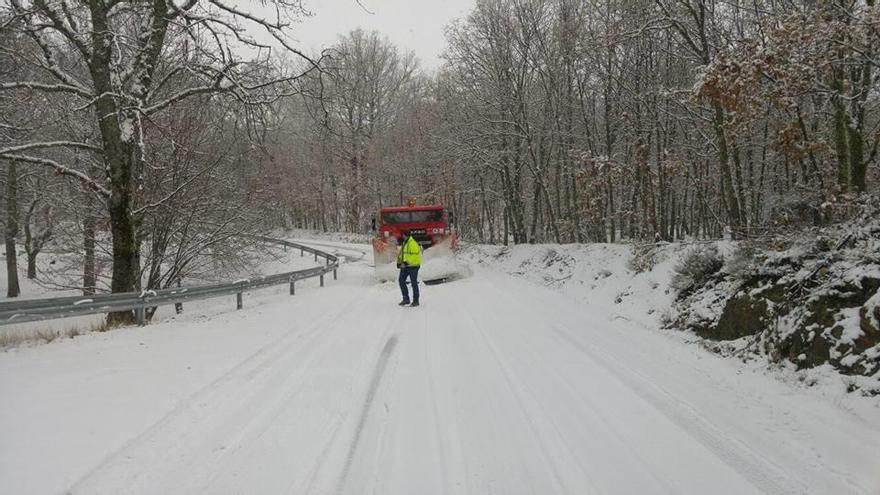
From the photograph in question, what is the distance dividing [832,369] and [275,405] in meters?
5.84

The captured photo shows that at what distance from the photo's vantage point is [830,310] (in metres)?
5.31

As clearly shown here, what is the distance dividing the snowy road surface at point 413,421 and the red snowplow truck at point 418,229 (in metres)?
9.70

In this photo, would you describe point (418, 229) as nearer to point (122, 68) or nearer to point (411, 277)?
point (411, 277)

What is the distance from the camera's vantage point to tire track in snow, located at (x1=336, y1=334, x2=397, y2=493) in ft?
11.6

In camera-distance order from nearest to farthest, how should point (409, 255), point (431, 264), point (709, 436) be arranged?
point (709, 436) → point (409, 255) → point (431, 264)

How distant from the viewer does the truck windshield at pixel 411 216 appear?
1912 centimetres

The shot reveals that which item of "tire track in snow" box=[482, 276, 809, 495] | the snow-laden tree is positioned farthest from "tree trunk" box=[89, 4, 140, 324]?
"tire track in snow" box=[482, 276, 809, 495]

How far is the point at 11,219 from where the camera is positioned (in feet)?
60.5

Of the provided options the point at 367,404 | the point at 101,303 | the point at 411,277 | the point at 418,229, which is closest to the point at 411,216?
the point at 418,229

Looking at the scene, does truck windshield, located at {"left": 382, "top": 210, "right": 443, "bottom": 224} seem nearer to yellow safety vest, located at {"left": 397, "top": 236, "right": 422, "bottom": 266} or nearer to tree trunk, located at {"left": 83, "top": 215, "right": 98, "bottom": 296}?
yellow safety vest, located at {"left": 397, "top": 236, "right": 422, "bottom": 266}

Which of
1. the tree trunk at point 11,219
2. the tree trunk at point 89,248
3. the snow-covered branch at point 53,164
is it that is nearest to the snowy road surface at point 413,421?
the snow-covered branch at point 53,164

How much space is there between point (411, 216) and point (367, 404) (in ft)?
47.9

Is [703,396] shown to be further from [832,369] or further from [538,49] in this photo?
[538,49]

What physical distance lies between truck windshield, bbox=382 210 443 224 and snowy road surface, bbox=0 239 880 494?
11.8 metres
